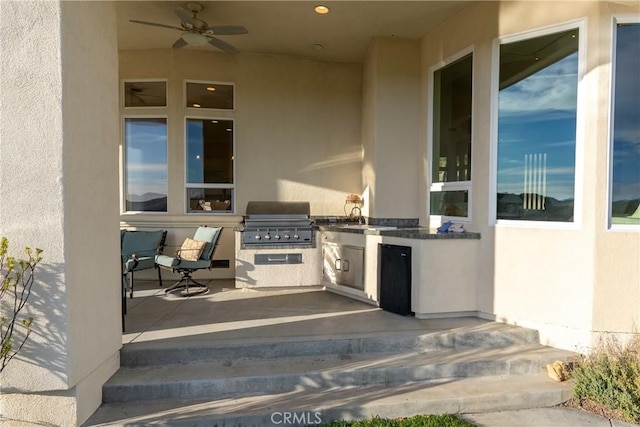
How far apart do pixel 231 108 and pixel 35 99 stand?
3.94 m

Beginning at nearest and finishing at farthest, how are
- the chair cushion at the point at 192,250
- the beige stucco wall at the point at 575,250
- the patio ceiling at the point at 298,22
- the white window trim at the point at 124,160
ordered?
the beige stucco wall at the point at 575,250 → the patio ceiling at the point at 298,22 → the chair cushion at the point at 192,250 → the white window trim at the point at 124,160

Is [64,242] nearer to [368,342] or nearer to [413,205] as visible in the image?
[368,342]

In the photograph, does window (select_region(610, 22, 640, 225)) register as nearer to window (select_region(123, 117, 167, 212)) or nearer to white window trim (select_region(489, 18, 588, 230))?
white window trim (select_region(489, 18, 588, 230))

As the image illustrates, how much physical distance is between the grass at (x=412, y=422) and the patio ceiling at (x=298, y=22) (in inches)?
170

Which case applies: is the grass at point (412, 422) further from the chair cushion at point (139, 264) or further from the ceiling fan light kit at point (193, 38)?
the ceiling fan light kit at point (193, 38)

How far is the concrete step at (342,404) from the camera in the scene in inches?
93.9

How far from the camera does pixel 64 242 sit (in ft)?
7.04

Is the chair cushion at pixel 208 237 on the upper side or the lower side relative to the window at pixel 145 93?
lower

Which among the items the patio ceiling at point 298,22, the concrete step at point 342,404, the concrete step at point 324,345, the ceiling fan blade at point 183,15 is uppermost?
the patio ceiling at point 298,22

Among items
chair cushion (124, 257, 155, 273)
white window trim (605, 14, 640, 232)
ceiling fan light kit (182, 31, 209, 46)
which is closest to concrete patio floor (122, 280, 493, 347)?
chair cushion (124, 257, 155, 273)

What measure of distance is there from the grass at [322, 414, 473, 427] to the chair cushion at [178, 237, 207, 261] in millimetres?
3173

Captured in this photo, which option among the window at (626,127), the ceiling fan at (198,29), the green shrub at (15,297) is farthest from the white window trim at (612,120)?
the green shrub at (15,297)

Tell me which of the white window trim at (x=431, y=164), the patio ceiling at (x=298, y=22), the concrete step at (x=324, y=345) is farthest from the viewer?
the patio ceiling at (x=298, y=22)

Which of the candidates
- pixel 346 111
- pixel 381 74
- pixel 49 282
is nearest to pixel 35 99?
pixel 49 282
